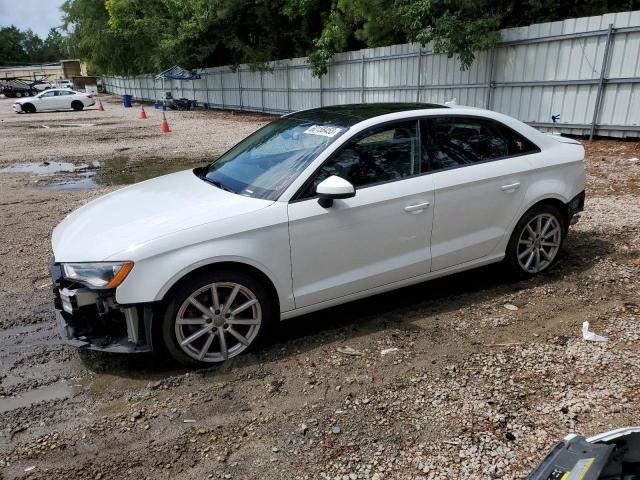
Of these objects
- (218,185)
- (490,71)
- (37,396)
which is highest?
(490,71)

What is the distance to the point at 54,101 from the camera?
1251 inches

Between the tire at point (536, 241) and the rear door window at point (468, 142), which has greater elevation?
the rear door window at point (468, 142)

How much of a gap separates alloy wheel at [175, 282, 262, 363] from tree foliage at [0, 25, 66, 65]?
117184 millimetres

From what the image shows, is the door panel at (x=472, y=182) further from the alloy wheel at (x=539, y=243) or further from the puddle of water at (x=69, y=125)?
the puddle of water at (x=69, y=125)

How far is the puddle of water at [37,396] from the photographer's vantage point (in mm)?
3150

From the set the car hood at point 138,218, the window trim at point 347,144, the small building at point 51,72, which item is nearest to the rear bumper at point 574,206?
the window trim at point 347,144

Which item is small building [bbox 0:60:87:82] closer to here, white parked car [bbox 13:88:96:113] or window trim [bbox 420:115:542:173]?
white parked car [bbox 13:88:96:113]

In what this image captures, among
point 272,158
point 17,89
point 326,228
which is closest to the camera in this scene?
point 326,228

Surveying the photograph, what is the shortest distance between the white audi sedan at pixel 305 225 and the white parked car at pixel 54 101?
3218 cm

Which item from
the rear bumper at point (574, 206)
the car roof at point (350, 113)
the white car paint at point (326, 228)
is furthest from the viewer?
the rear bumper at point (574, 206)

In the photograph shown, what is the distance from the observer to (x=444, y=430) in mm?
2768

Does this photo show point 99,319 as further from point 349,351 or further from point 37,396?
point 349,351

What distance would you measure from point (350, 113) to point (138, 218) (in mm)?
1877

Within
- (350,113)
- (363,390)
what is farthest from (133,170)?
(363,390)
